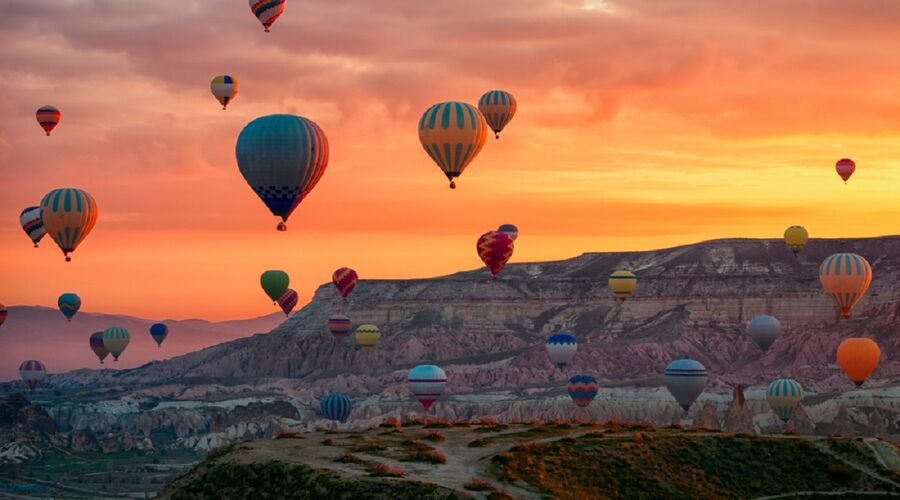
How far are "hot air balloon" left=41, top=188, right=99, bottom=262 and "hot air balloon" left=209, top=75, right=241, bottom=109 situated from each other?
64.6 ft

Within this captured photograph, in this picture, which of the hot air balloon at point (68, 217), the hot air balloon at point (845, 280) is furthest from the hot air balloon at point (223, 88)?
the hot air balloon at point (845, 280)

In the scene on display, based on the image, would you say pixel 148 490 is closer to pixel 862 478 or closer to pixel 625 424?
pixel 625 424

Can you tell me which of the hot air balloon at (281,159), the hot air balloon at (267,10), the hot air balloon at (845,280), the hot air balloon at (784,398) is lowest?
the hot air balloon at (784,398)

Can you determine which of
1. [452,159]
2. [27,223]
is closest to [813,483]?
[452,159]

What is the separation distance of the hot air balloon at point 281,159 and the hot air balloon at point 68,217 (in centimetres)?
3611

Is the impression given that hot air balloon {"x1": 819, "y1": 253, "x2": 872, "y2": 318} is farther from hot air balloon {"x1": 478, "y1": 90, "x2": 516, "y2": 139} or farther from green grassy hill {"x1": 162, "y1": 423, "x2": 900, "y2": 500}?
green grassy hill {"x1": 162, "y1": 423, "x2": 900, "y2": 500}

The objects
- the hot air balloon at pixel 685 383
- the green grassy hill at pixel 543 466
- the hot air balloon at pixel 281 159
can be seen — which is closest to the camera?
the green grassy hill at pixel 543 466

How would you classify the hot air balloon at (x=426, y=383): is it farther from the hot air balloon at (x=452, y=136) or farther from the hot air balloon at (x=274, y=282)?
the hot air balloon at (x=274, y=282)

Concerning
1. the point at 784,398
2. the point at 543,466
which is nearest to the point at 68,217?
the point at 543,466

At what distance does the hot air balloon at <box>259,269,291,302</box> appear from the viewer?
638 ft

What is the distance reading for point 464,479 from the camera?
7400cm

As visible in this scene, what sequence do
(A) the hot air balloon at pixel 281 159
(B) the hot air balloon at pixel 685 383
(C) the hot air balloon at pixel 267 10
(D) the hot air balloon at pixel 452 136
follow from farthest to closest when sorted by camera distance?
1. (B) the hot air balloon at pixel 685 383
2. (C) the hot air balloon at pixel 267 10
3. (D) the hot air balloon at pixel 452 136
4. (A) the hot air balloon at pixel 281 159

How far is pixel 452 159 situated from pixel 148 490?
285 feet

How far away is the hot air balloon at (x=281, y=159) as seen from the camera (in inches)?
4358
